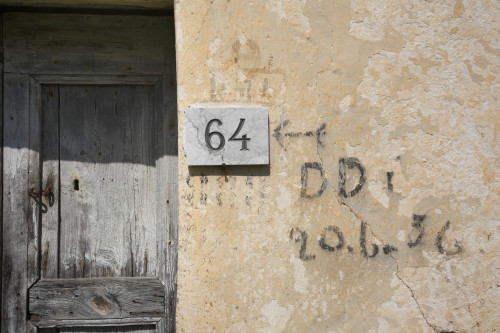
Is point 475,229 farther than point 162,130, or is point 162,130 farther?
point 162,130

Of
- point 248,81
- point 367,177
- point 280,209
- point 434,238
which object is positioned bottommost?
point 434,238

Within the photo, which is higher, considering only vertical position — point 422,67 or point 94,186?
point 422,67

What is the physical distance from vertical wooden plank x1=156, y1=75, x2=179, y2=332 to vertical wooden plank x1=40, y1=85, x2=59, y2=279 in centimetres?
43

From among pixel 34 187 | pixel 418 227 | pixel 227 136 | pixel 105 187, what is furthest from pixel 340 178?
pixel 34 187

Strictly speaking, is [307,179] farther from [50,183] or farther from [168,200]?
[50,183]

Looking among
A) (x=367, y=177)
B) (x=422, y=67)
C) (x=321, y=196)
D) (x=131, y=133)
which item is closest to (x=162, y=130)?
(x=131, y=133)

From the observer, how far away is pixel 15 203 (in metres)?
1.92

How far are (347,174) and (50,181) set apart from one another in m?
1.22

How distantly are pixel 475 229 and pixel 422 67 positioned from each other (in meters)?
0.66

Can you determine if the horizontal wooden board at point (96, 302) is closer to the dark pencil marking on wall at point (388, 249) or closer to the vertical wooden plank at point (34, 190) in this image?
the vertical wooden plank at point (34, 190)

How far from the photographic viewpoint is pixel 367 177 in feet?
5.82

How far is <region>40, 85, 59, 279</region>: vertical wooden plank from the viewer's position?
1938mm

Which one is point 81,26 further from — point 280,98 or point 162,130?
point 280,98

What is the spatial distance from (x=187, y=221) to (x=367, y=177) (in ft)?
2.30
